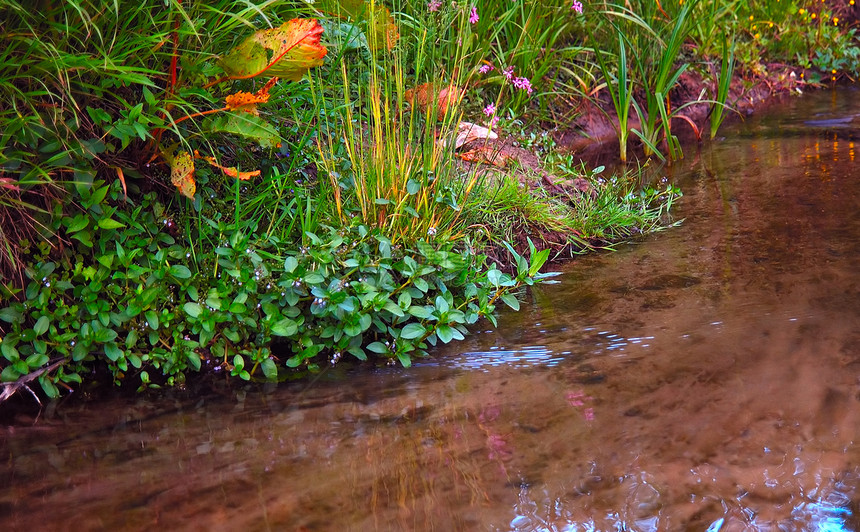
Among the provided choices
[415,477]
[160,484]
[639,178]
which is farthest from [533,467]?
[639,178]

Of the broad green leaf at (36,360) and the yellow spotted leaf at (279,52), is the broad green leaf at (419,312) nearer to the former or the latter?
the yellow spotted leaf at (279,52)

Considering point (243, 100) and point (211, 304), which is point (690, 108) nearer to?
point (243, 100)

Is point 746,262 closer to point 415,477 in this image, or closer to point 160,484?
point 415,477

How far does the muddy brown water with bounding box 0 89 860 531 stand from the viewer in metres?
1.79

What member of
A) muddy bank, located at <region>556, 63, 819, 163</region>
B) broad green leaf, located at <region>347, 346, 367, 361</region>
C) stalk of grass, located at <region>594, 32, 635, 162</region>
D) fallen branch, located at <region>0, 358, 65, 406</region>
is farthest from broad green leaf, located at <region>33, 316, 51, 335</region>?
stalk of grass, located at <region>594, 32, 635, 162</region>

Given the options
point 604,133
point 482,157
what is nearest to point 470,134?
point 482,157

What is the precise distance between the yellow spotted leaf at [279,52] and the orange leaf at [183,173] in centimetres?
31

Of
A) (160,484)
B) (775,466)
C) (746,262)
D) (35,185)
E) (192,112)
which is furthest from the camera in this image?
(746,262)

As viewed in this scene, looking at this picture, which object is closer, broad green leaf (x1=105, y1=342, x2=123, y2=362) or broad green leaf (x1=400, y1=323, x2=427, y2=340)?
broad green leaf (x1=105, y1=342, x2=123, y2=362)

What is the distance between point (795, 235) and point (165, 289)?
2.60 meters

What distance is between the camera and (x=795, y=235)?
3.35 m

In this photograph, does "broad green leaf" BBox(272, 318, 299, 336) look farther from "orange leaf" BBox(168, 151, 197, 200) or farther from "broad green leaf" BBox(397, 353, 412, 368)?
"orange leaf" BBox(168, 151, 197, 200)

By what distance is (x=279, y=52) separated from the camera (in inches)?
95.0

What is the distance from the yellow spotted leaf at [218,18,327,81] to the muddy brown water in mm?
1012
